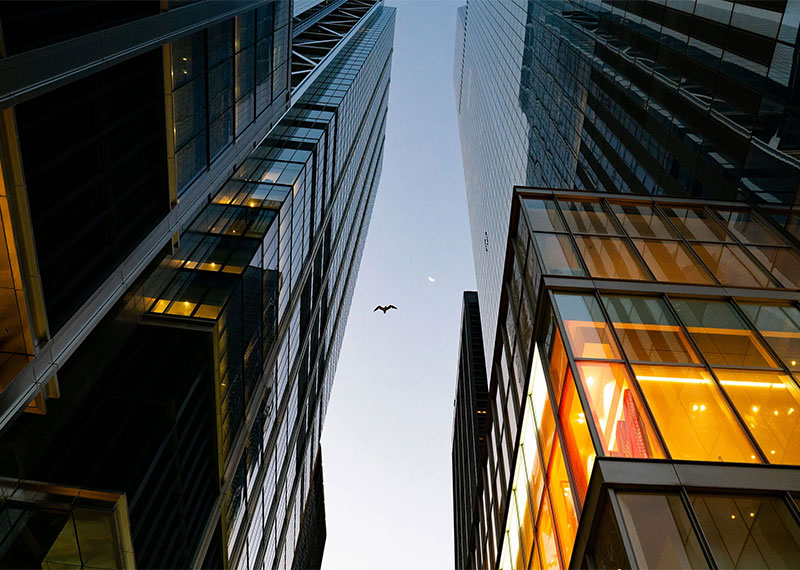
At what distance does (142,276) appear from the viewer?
21.6 meters

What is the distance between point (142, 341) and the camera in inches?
880

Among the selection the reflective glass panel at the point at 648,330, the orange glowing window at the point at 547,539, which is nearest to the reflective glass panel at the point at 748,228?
the reflective glass panel at the point at 648,330

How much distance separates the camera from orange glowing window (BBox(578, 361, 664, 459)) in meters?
10.0

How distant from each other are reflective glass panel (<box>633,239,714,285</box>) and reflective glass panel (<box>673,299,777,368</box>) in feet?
4.65

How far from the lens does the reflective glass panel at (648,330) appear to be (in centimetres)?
1207

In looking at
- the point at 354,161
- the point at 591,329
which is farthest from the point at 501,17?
the point at 591,329

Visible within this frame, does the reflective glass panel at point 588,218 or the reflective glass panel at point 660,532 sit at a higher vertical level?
the reflective glass panel at point 588,218

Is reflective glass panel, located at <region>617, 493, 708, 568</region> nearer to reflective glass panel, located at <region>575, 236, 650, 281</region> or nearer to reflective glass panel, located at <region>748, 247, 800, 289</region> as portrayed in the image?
reflective glass panel, located at <region>575, 236, 650, 281</region>

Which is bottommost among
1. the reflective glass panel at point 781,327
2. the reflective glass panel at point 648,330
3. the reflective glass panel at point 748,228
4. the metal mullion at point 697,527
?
the metal mullion at point 697,527

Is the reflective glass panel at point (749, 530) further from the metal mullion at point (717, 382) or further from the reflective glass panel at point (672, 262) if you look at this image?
the reflective glass panel at point (672, 262)

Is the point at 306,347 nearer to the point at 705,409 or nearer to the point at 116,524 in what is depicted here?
the point at 116,524

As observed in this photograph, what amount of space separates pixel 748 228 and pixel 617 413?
10.4 m

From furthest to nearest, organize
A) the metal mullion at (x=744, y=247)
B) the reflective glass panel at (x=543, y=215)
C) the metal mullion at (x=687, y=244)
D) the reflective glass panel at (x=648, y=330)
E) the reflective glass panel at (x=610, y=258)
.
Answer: the reflective glass panel at (x=543, y=215) → the reflective glass panel at (x=610, y=258) → the metal mullion at (x=687, y=244) → the metal mullion at (x=744, y=247) → the reflective glass panel at (x=648, y=330)

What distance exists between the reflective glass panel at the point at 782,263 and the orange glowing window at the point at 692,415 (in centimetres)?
541
